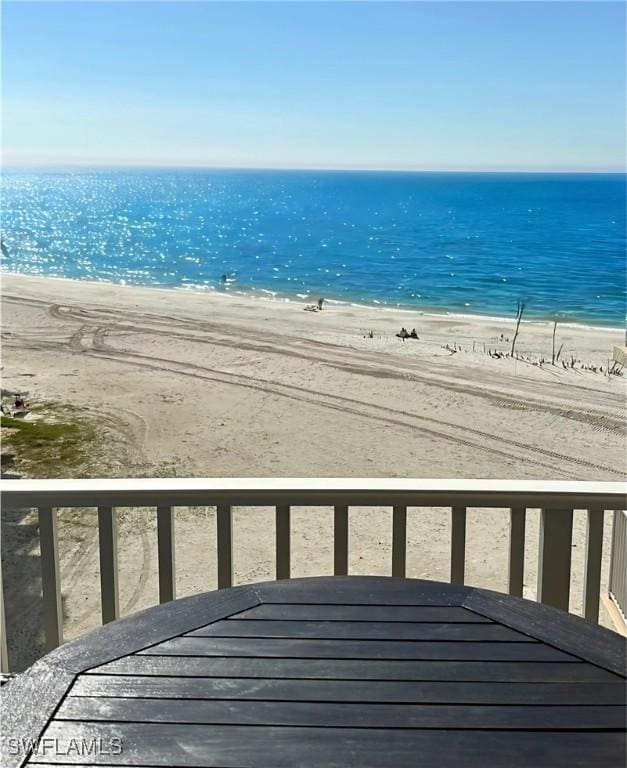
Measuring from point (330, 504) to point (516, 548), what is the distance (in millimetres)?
381

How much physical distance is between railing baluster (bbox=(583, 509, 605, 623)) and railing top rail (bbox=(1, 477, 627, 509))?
0.15ft

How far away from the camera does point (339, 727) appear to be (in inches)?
32.4

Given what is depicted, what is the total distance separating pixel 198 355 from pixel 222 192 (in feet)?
193

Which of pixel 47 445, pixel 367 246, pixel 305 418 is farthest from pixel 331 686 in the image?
pixel 367 246

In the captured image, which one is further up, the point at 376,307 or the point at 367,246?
the point at 367,246

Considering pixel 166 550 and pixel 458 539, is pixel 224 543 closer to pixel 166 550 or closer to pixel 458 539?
pixel 166 550

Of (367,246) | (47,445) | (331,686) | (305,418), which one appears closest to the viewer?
(331,686)

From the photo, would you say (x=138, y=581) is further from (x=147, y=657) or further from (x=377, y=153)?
(x=377, y=153)

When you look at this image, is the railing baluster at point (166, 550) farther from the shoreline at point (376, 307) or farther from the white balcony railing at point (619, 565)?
the shoreline at point (376, 307)

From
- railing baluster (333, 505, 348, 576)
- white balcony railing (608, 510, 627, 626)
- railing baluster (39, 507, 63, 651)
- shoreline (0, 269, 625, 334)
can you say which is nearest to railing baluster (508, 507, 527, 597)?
railing baluster (333, 505, 348, 576)

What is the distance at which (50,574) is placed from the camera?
1548 millimetres

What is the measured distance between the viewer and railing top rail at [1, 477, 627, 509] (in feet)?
4.86

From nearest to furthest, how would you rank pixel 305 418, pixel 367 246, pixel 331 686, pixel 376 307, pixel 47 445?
pixel 331 686 → pixel 47 445 → pixel 305 418 → pixel 376 307 → pixel 367 246

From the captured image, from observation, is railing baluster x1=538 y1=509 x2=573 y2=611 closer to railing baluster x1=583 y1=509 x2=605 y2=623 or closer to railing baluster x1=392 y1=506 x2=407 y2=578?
railing baluster x1=583 y1=509 x2=605 y2=623
